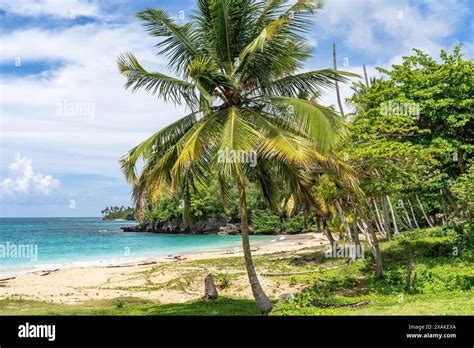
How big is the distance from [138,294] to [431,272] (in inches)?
447

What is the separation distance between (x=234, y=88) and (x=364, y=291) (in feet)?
29.3

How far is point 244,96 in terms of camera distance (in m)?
12.1

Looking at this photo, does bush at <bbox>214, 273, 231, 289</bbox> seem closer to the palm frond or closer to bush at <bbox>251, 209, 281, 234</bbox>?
the palm frond

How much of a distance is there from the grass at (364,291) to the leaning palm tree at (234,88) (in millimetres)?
2166

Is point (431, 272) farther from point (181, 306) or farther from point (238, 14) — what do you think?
point (238, 14)

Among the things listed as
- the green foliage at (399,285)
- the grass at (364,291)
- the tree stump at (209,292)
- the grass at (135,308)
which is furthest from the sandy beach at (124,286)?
the green foliage at (399,285)

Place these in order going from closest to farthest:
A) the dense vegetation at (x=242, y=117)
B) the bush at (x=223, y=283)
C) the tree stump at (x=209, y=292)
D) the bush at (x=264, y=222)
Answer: the dense vegetation at (x=242, y=117), the tree stump at (x=209, y=292), the bush at (x=223, y=283), the bush at (x=264, y=222)

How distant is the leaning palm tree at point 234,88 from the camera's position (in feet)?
35.8

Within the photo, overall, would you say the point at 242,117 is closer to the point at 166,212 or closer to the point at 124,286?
the point at 124,286

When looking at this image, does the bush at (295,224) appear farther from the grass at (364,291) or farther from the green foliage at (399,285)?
the green foliage at (399,285)

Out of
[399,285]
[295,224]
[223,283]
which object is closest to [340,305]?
[399,285]

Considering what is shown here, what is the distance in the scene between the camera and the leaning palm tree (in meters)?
10.9

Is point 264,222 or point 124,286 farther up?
point 264,222

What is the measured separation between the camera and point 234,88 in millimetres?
11523
